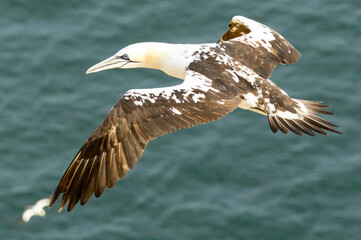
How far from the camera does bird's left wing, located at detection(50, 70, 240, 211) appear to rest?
13.2 m

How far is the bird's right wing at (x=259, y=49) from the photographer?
14.9 metres

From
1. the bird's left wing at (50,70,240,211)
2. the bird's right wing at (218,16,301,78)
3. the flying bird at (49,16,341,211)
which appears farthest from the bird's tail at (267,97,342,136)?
the bird's left wing at (50,70,240,211)

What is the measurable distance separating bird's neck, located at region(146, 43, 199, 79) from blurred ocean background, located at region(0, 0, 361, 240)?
4.54 m

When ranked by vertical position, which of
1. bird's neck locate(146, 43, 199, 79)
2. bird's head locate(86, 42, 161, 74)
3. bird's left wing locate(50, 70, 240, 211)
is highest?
bird's head locate(86, 42, 161, 74)

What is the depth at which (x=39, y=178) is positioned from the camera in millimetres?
19141

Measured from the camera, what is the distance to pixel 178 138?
780 inches

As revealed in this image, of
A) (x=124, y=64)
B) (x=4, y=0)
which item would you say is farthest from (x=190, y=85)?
(x=4, y=0)

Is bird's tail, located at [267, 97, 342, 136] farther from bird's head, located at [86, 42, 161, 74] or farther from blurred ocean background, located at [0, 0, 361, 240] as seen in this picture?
blurred ocean background, located at [0, 0, 361, 240]

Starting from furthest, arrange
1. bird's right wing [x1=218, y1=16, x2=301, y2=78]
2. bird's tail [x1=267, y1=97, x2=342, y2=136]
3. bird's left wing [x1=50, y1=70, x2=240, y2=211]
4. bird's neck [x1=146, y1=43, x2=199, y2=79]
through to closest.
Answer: bird's right wing [x1=218, y1=16, x2=301, y2=78]
bird's neck [x1=146, y1=43, x2=199, y2=79]
bird's tail [x1=267, y1=97, x2=342, y2=136]
bird's left wing [x1=50, y1=70, x2=240, y2=211]

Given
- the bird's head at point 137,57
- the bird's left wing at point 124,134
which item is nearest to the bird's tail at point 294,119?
the bird's left wing at point 124,134

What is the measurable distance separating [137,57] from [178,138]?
195 inches

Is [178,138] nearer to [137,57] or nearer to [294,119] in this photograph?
[137,57]

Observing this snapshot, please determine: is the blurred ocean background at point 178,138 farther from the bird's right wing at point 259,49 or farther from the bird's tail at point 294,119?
the bird's tail at point 294,119

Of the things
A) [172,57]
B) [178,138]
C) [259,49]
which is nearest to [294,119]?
[259,49]
